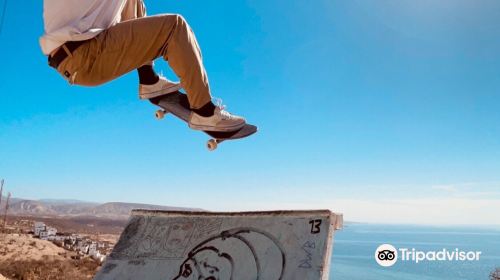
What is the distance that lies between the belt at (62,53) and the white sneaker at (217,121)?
4.09 ft

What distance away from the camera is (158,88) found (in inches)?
166

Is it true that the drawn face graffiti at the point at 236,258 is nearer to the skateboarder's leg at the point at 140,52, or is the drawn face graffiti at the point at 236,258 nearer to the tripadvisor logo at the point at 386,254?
the skateboarder's leg at the point at 140,52

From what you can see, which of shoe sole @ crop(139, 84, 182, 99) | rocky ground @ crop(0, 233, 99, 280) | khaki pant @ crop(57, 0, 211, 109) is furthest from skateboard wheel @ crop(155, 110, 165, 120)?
rocky ground @ crop(0, 233, 99, 280)

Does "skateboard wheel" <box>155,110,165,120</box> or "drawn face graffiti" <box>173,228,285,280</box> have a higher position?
"skateboard wheel" <box>155,110,165,120</box>

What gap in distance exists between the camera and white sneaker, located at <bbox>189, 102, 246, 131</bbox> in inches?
158

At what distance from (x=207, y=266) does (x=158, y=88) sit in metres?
2.05

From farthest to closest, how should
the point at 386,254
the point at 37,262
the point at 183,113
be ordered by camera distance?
the point at 37,262 → the point at 386,254 → the point at 183,113

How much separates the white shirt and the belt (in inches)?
1.8

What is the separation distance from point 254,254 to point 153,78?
219 cm

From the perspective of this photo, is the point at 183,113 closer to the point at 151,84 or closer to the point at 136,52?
the point at 151,84

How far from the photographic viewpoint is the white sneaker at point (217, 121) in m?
4.00

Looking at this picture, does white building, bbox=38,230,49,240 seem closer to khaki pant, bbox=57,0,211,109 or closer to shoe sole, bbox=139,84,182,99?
shoe sole, bbox=139,84,182,99

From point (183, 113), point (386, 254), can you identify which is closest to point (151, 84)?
point (183, 113)

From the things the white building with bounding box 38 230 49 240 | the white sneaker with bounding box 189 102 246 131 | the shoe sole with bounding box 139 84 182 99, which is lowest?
the white building with bounding box 38 230 49 240
